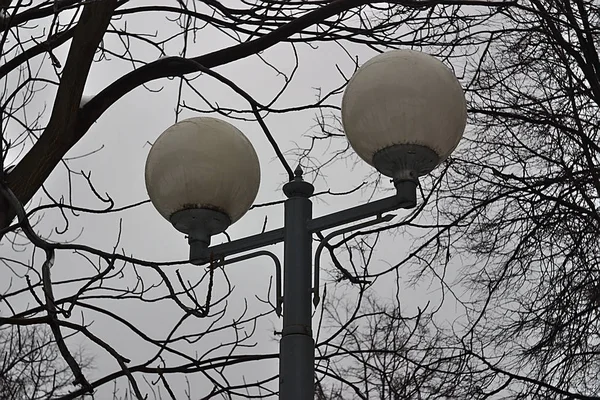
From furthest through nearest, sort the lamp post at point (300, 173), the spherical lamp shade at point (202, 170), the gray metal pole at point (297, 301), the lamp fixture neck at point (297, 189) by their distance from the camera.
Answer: the spherical lamp shade at point (202, 170)
the lamp fixture neck at point (297, 189)
the lamp post at point (300, 173)
the gray metal pole at point (297, 301)

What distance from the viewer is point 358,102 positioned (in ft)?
9.75

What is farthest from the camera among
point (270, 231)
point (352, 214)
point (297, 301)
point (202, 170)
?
point (202, 170)

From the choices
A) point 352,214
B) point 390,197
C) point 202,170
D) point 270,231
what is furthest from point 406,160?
point 202,170

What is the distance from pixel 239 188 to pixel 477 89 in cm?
425

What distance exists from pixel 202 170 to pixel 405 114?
0.74 meters

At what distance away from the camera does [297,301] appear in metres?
2.82

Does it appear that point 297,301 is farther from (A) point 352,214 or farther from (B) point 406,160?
(B) point 406,160

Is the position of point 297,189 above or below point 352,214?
above

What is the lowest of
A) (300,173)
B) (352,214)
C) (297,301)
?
(297,301)

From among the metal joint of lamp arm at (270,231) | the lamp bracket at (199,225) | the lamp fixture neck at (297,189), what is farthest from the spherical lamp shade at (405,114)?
the lamp bracket at (199,225)

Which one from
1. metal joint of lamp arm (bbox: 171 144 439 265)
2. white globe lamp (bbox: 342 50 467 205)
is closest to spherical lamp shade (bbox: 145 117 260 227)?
metal joint of lamp arm (bbox: 171 144 439 265)

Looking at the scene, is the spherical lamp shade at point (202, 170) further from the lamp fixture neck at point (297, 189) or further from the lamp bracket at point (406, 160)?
the lamp bracket at point (406, 160)

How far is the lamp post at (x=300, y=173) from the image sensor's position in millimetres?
2820

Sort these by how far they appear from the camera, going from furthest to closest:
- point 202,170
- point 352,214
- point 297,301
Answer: point 202,170 < point 352,214 < point 297,301
